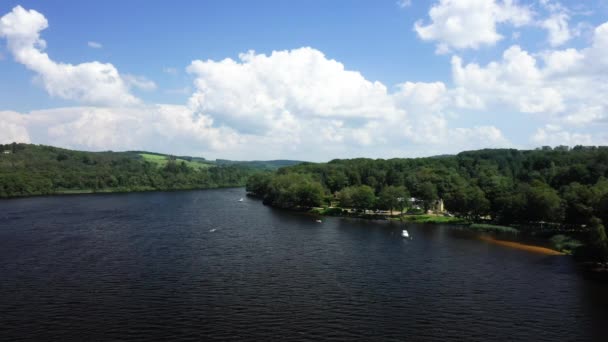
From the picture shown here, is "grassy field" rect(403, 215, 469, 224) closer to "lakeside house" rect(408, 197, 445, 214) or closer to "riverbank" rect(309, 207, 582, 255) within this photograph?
"riverbank" rect(309, 207, 582, 255)

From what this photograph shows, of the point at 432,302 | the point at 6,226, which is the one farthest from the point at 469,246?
the point at 6,226

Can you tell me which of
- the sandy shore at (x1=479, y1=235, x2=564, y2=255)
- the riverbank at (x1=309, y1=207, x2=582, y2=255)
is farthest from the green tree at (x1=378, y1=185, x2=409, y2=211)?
the sandy shore at (x1=479, y1=235, x2=564, y2=255)

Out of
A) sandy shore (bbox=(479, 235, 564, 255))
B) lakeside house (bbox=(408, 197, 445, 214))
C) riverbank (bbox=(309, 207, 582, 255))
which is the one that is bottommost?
sandy shore (bbox=(479, 235, 564, 255))

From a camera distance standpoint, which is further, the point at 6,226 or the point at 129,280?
the point at 6,226

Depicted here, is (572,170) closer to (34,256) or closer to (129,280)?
(129,280)

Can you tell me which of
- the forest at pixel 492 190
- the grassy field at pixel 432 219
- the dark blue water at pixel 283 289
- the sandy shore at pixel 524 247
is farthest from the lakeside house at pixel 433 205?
the sandy shore at pixel 524 247

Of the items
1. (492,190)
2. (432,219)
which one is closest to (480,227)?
(432,219)
